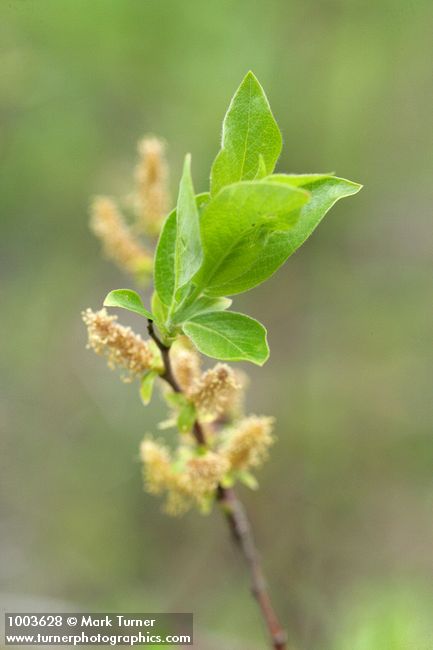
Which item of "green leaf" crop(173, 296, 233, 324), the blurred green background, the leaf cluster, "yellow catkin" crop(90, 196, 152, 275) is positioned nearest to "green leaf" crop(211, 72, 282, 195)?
the leaf cluster

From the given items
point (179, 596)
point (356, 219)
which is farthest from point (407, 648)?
point (356, 219)

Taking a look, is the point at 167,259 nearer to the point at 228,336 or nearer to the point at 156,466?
the point at 228,336

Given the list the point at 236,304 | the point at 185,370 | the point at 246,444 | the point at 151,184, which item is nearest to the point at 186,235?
the point at 185,370

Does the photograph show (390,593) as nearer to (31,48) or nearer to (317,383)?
(317,383)

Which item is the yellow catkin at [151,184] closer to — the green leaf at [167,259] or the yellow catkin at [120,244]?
the yellow catkin at [120,244]

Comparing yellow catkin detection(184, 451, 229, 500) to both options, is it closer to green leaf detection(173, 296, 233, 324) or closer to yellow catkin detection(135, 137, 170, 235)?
green leaf detection(173, 296, 233, 324)

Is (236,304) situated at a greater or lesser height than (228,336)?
greater

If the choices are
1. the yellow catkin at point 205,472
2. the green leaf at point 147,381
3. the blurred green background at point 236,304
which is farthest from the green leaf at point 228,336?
the blurred green background at point 236,304
